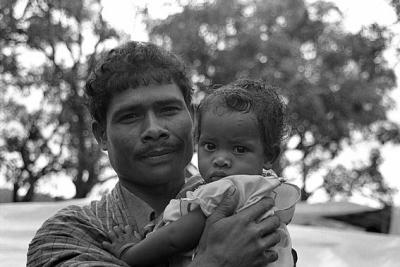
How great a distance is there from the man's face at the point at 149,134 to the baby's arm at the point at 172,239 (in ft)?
1.02

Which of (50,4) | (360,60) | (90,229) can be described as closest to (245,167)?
(90,229)

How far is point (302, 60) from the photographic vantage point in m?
19.7

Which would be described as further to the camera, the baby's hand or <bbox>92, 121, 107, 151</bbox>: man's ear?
<bbox>92, 121, 107, 151</bbox>: man's ear

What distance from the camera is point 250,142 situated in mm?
2246

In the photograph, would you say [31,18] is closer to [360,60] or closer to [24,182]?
[24,182]

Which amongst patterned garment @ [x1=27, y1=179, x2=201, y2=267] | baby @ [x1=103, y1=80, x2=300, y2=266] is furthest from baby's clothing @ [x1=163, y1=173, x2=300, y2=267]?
patterned garment @ [x1=27, y1=179, x2=201, y2=267]

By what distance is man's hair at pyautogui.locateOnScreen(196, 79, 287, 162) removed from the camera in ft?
7.45

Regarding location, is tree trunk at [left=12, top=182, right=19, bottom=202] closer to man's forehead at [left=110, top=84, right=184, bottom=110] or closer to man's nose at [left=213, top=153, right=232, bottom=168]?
man's forehead at [left=110, top=84, right=184, bottom=110]

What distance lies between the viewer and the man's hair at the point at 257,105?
2.27m

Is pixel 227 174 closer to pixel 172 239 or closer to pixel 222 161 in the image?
pixel 222 161

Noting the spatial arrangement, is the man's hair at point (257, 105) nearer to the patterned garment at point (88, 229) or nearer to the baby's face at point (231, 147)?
the baby's face at point (231, 147)

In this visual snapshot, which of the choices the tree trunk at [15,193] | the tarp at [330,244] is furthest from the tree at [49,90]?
the tarp at [330,244]

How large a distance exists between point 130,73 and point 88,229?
1.71 ft

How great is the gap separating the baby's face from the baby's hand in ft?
0.95
